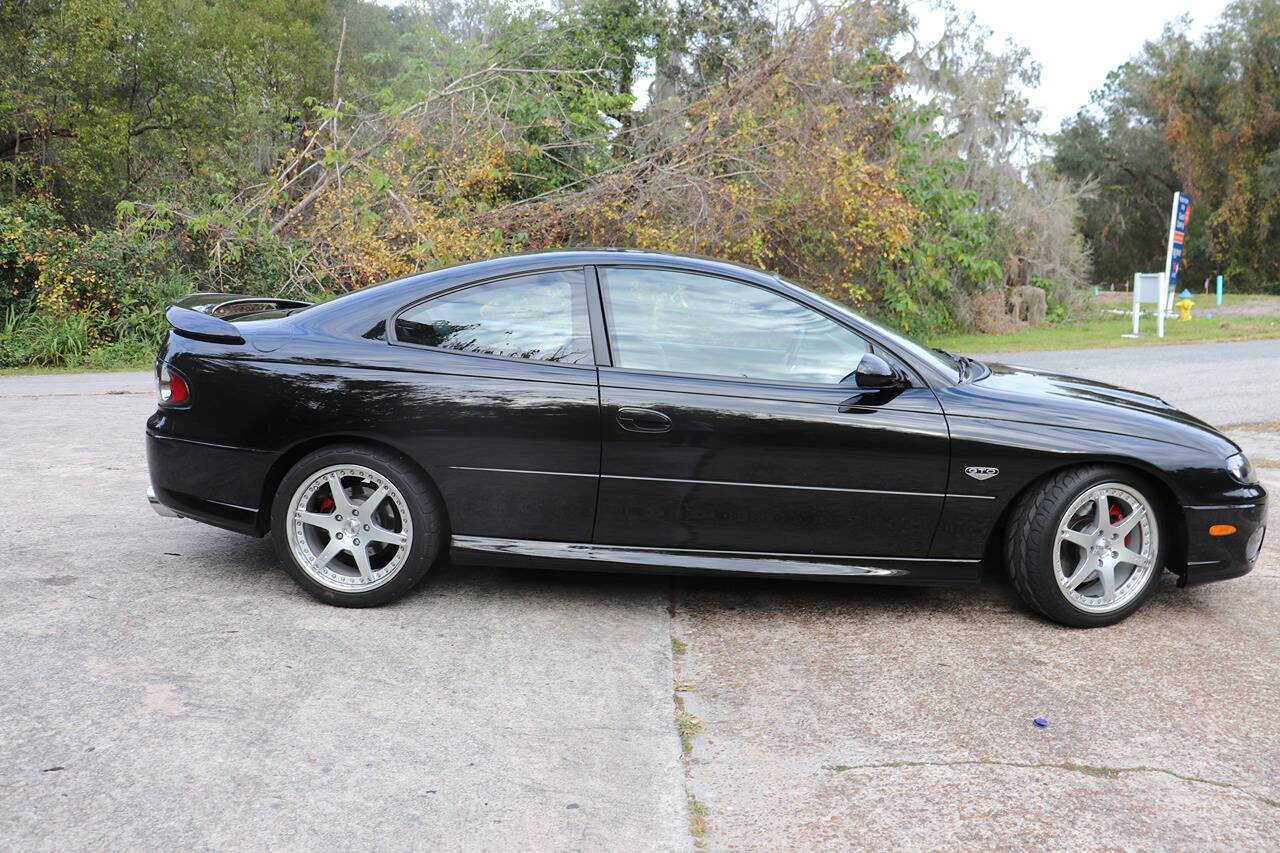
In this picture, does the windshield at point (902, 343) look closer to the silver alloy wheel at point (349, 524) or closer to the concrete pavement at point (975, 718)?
the concrete pavement at point (975, 718)

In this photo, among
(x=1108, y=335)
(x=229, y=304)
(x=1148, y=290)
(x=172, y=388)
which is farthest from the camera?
(x=1108, y=335)

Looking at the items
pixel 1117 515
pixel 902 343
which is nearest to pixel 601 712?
pixel 902 343

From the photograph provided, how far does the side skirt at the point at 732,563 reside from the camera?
4516mm

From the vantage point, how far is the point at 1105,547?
14.9 feet

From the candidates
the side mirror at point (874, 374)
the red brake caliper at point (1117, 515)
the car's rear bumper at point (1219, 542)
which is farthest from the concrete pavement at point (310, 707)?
the car's rear bumper at point (1219, 542)

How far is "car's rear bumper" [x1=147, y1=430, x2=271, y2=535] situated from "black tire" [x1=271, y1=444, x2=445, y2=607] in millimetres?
134

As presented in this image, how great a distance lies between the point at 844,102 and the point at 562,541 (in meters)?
14.7

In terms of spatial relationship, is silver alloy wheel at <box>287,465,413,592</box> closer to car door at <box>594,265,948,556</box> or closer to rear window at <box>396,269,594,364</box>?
rear window at <box>396,269,594,364</box>

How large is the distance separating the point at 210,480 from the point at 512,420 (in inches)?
53.8

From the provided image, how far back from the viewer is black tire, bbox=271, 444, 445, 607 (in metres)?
4.53

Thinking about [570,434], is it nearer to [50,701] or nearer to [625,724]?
[625,724]

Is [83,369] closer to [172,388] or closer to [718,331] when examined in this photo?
[172,388]

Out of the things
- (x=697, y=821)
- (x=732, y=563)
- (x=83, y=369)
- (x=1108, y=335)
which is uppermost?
(x=1108, y=335)

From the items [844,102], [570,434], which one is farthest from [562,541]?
[844,102]
